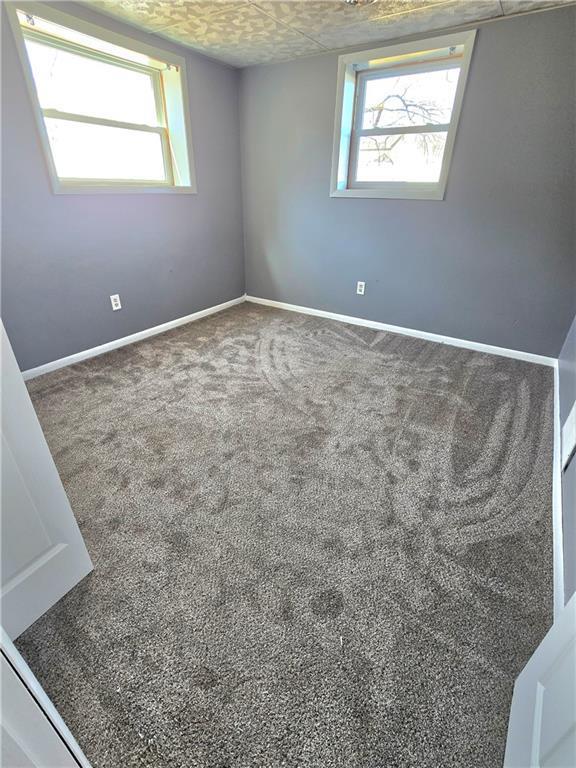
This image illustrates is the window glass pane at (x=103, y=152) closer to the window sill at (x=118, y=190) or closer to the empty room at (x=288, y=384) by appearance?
the empty room at (x=288, y=384)

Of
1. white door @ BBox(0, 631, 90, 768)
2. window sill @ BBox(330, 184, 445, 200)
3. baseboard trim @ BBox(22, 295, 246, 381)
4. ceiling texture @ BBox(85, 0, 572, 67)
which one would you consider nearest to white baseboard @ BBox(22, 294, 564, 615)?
baseboard trim @ BBox(22, 295, 246, 381)

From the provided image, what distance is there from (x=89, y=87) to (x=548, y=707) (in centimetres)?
A: 390

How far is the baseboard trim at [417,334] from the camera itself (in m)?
3.01

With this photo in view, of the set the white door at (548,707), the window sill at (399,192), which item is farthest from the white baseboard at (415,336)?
the window sill at (399,192)

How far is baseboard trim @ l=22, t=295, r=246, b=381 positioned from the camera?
2717mm

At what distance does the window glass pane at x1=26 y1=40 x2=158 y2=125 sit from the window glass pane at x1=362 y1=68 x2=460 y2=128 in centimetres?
187

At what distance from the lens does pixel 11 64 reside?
2.11m

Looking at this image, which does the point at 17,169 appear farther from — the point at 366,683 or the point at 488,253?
the point at 488,253

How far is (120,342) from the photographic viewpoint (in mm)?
3201

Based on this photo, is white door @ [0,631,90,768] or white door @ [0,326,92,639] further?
white door @ [0,326,92,639]

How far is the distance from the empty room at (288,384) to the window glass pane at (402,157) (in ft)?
0.07

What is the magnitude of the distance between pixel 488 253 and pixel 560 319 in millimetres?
741

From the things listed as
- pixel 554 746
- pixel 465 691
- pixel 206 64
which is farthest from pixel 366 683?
pixel 206 64

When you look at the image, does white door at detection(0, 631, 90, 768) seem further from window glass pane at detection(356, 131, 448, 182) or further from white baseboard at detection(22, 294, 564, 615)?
window glass pane at detection(356, 131, 448, 182)
